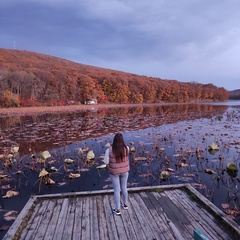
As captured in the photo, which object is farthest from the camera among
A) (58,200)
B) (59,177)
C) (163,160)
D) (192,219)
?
(163,160)

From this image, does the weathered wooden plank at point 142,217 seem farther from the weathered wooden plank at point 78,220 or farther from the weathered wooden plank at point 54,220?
the weathered wooden plank at point 54,220

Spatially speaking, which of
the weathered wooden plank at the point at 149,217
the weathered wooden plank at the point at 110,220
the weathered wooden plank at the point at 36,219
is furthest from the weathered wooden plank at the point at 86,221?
the weathered wooden plank at the point at 149,217

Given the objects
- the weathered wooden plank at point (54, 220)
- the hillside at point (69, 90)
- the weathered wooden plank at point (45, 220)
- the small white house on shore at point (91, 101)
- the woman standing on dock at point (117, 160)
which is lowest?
the weathered wooden plank at point (45, 220)

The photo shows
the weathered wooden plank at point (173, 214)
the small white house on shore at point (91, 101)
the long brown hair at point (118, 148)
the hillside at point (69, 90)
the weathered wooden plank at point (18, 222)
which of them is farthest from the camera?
the small white house on shore at point (91, 101)

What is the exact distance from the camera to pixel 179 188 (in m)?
6.77

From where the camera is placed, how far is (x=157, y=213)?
208 inches

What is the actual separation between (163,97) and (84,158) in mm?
106920

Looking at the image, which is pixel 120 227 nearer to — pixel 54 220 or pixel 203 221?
pixel 54 220

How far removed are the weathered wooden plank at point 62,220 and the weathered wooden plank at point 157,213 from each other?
1996 mm

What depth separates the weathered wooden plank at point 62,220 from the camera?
448 cm

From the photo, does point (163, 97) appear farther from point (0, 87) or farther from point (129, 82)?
point (0, 87)

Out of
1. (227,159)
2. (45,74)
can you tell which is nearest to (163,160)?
(227,159)

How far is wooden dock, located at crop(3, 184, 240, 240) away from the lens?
4.49m

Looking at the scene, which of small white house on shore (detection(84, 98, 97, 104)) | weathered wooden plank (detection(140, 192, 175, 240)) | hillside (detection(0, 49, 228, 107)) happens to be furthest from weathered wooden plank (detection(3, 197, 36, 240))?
small white house on shore (detection(84, 98, 97, 104))
